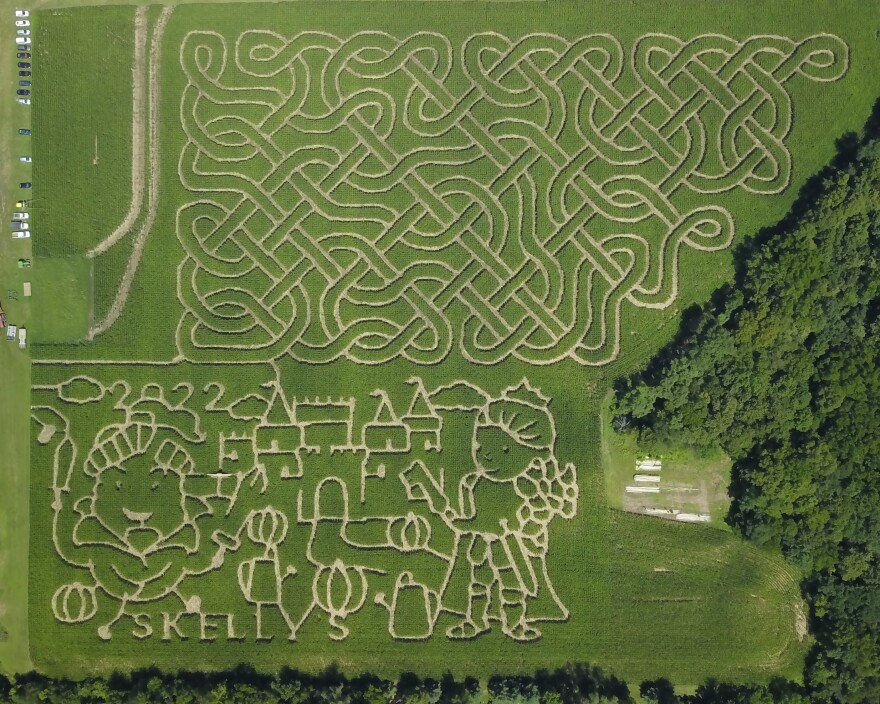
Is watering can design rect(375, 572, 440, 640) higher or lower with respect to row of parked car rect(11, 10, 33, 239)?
lower

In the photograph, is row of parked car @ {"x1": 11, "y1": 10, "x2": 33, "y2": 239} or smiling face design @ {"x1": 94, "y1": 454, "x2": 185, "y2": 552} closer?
smiling face design @ {"x1": 94, "y1": 454, "x2": 185, "y2": 552}

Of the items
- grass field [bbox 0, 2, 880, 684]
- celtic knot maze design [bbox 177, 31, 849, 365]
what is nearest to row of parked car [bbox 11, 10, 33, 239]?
grass field [bbox 0, 2, 880, 684]

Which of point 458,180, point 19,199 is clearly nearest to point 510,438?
point 458,180

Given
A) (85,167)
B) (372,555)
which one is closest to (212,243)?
(85,167)

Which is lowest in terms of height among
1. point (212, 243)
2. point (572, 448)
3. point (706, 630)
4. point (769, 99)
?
point (706, 630)

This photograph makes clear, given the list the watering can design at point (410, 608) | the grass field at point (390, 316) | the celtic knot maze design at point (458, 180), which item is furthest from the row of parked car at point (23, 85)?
the watering can design at point (410, 608)

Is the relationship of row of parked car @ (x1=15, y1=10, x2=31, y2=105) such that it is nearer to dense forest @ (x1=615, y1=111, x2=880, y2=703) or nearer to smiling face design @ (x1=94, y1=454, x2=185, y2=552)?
smiling face design @ (x1=94, y1=454, x2=185, y2=552)

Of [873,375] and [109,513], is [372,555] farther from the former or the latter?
[873,375]
